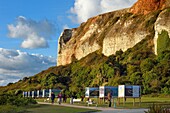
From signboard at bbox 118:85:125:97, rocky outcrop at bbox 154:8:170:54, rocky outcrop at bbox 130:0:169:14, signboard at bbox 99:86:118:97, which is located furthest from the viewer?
rocky outcrop at bbox 130:0:169:14

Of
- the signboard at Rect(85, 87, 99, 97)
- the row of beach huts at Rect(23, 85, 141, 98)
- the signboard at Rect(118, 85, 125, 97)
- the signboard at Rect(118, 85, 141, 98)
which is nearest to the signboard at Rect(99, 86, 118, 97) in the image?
the row of beach huts at Rect(23, 85, 141, 98)

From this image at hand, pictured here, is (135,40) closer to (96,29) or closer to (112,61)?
(112,61)

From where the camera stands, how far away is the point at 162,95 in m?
66.6

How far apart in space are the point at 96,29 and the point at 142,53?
56419mm

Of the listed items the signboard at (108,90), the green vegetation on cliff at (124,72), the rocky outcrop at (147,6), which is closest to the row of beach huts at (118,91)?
the signboard at (108,90)

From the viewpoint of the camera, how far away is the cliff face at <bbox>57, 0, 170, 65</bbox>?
389ft

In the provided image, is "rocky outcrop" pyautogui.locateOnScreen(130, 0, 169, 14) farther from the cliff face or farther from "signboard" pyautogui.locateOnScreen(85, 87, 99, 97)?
"signboard" pyautogui.locateOnScreen(85, 87, 99, 97)

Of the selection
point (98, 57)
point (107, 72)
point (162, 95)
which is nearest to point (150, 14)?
point (98, 57)

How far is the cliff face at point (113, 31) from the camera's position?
11844cm

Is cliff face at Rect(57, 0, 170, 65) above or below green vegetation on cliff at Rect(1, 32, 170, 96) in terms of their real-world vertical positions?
above

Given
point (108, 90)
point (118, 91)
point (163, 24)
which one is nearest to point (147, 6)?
point (163, 24)

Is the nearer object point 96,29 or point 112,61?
point 112,61

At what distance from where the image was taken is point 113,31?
13875 cm

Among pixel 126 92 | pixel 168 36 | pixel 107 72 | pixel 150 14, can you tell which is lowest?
pixel 126 92
